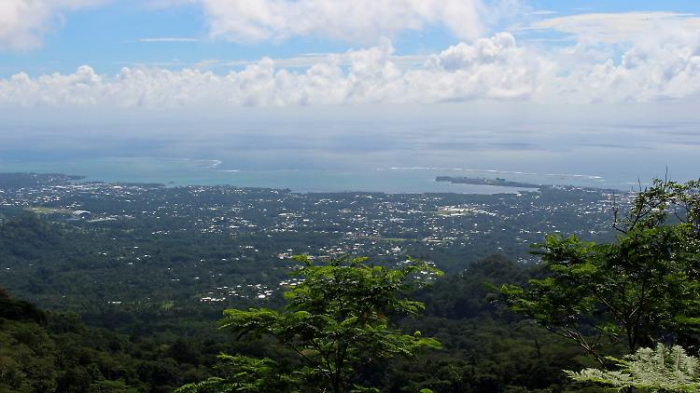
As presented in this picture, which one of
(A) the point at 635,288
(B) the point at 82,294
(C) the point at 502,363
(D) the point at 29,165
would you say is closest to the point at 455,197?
(B) the point at 82,294

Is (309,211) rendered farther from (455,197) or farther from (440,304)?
(440,304)

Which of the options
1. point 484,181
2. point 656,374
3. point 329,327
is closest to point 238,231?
point 484,181

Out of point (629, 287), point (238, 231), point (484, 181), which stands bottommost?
point (238, 231)

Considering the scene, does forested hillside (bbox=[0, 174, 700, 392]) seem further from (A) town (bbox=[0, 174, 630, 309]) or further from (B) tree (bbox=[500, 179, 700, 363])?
(A) town (bbox=[0, 174, 630, 309])

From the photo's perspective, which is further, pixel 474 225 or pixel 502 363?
pixel 474 225

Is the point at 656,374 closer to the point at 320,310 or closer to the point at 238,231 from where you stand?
the point at 320,310

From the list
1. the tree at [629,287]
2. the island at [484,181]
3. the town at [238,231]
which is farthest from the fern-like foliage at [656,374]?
the island at [484,181]

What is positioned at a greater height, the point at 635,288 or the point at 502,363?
the point at 635,288

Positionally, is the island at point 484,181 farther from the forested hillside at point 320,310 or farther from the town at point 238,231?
the forested hillside at point 320,310
